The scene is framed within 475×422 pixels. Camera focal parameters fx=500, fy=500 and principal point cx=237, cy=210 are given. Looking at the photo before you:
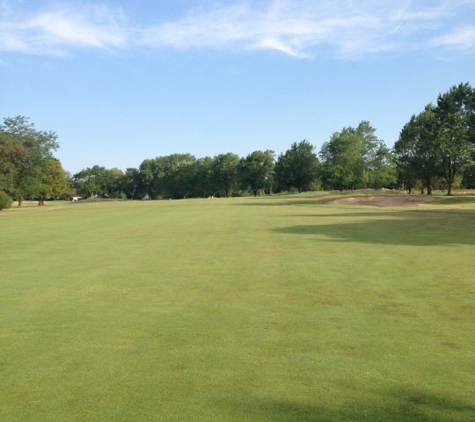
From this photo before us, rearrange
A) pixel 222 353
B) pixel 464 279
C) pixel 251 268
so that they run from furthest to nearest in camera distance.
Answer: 1. pixel 251 268
2. pixel 464 279
3. pixel 222 353

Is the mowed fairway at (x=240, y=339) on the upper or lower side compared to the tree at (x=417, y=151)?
lower

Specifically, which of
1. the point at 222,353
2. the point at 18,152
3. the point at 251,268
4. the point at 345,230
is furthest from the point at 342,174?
the point at 222,353

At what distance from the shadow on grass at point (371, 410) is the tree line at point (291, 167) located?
6113 cm

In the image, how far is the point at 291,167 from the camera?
462 feet

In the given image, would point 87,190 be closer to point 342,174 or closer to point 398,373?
point 342,174

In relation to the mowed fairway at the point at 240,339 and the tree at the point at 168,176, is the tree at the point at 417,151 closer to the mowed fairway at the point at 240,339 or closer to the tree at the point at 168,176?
→ the mowed fairway at the point at 240,339

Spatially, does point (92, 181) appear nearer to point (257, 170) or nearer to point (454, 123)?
point (257, 170)

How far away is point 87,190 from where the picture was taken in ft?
568

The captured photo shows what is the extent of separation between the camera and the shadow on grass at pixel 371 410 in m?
4.57

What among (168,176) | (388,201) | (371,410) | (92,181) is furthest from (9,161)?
(92,181)

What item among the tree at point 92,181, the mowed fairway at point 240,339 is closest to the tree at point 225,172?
the tree at point 92,181

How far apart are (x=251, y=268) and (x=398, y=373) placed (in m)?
7.67

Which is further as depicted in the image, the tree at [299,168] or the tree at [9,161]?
the tree at [299,168]

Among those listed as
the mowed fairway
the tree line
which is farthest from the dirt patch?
the mowed fairway
